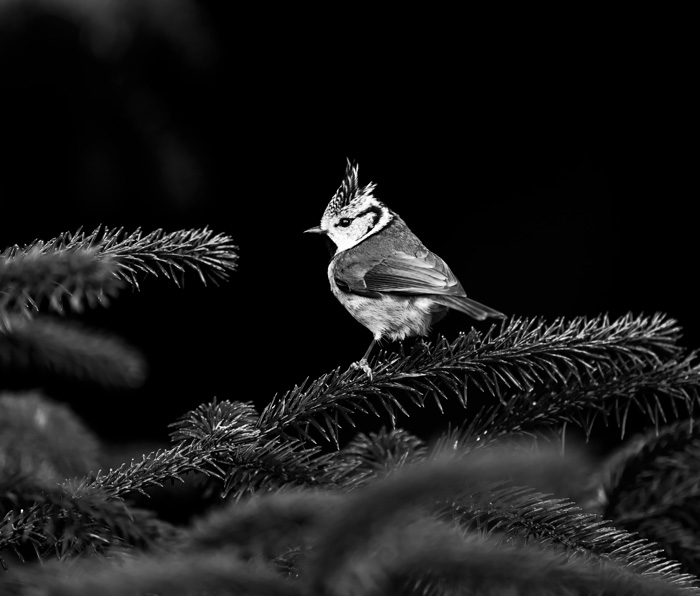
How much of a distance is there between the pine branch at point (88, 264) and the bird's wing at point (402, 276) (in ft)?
3.40

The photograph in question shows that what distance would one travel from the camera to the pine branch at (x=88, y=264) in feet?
3.02

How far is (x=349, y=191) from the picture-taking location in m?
2.75

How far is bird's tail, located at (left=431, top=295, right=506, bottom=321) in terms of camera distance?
197 cm

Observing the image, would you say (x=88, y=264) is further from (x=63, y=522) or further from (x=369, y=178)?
(x=369, y=178)

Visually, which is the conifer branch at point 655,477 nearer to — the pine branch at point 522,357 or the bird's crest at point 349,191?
the pine branch at point 522,357

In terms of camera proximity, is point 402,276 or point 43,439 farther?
point 402,276

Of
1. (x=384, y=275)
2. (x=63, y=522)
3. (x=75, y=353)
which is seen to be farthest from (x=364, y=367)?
(x=384, y=275)

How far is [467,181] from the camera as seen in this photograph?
3789mm

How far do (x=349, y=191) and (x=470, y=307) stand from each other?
0.84 m

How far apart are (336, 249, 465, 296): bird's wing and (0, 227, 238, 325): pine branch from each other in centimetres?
104

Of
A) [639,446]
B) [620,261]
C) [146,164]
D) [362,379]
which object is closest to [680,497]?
[639,446]

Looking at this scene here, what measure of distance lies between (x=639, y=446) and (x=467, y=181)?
96.7 inches

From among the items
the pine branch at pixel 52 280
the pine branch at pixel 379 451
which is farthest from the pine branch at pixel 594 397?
the pine branch at pixel 52 280

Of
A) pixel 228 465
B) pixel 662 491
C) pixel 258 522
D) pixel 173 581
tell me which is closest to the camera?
pixel 173 581
